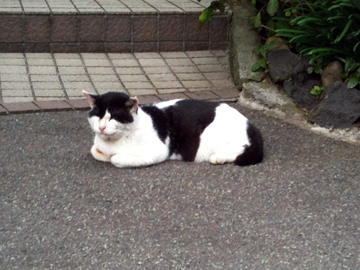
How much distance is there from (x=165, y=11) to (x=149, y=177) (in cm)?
338

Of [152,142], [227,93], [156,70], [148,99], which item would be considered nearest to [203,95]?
[227,93]

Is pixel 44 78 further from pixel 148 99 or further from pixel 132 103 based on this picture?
pixel 132 103

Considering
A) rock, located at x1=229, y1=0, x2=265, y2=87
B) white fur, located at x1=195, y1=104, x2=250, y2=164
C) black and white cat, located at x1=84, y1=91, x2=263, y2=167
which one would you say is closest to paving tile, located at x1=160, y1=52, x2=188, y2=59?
rock, located at x1=229, y1=0, x2=265, y2=87

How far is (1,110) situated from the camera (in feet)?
18.4

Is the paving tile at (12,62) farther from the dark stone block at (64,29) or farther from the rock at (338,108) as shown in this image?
the rock at (338,108)

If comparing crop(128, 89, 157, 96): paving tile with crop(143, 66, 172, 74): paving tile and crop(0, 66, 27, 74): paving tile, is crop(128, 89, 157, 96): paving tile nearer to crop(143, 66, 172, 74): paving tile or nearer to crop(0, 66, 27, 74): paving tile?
crop(143, 66, 172, 74): paving tile

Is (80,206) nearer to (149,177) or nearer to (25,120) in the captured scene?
(149,177)

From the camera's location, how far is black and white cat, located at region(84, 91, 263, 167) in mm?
4332

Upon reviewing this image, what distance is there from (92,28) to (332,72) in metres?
3.00

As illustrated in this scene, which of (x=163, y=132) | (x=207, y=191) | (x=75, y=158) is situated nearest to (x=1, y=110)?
(x=75, y=158)

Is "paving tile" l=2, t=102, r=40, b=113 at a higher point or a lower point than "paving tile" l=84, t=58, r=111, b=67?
higher

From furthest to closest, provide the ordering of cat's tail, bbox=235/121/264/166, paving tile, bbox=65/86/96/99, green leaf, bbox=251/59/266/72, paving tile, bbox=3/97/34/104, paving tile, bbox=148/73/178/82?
paving tile, bbox=148/73/178/82 < green leaf, bbox=251/59/266/72 < paving tile, bbox=65/86/96/99 < paving tile, bbox=3/97/34/104 < cat's tail, bbox=235/121/264/166

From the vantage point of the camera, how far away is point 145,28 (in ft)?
23.5

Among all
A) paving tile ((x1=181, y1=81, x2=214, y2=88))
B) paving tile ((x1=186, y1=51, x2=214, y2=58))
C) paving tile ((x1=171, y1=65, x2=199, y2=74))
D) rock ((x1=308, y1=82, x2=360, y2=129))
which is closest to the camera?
rock ((x1=308, y1=82, x2=360, y2=129))
